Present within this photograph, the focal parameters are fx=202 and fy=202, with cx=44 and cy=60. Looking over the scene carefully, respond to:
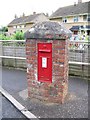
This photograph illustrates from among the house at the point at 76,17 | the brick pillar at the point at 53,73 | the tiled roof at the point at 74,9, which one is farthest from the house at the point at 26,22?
the brick pillar at the point at 53,73

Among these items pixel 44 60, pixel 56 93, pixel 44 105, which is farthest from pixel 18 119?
pixel 44 60

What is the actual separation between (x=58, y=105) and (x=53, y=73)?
0.75 m

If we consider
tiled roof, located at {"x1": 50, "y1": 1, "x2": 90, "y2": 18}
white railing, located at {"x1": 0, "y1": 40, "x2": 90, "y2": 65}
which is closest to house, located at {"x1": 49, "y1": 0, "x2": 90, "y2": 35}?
tiled roof, located at {"x1": 50, "y1": 1, "x2": 90, "y2": 18}

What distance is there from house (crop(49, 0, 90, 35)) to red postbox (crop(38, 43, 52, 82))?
30.5 m

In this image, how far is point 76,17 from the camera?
38.1 meters

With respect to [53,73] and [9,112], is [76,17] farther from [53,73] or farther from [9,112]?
[9,112]

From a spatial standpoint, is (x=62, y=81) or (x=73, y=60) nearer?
(x=62, y=81)

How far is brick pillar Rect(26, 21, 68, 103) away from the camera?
4.68 meters

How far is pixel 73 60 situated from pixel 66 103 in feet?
8.70

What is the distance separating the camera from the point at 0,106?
4.79 m

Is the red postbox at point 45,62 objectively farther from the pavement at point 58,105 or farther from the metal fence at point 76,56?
the metal fence at point 76,56

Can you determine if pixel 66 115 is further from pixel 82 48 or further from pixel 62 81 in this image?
pixel 82 48

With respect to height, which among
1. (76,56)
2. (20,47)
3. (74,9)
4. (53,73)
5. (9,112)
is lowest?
(9,112)

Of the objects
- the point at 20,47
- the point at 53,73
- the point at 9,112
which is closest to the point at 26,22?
the point at 20,47
